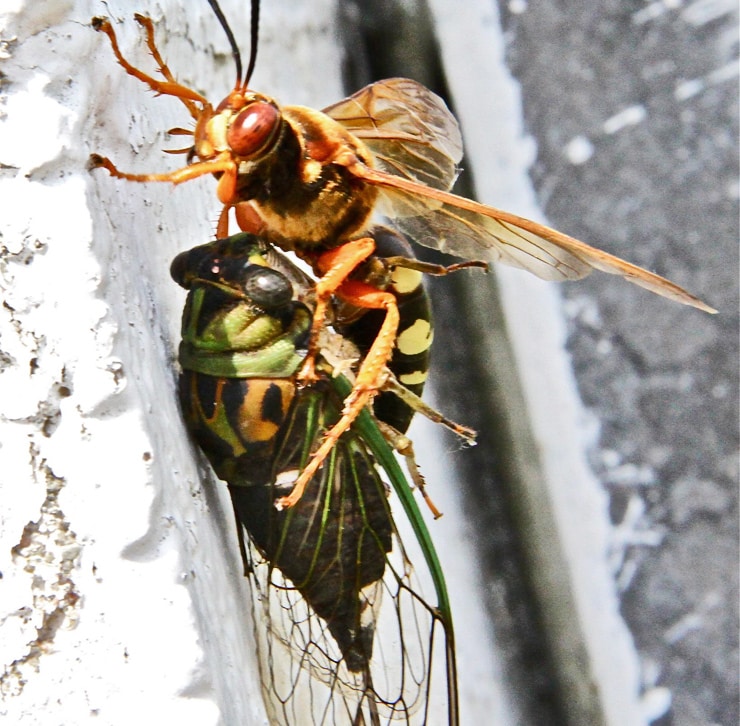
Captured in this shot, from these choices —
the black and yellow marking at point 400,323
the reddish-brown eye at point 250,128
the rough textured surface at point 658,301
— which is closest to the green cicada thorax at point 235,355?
→ the reddish-brown eye at point 250,128

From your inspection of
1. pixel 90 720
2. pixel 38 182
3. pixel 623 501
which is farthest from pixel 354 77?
pixel 90 720

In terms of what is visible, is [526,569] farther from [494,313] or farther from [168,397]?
[168,397]

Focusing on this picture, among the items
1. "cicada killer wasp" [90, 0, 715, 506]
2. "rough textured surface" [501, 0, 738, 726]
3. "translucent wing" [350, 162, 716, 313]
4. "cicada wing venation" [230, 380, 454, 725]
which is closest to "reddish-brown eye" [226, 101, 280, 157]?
"cicada killer wasp" [90, 0, 715, 506]

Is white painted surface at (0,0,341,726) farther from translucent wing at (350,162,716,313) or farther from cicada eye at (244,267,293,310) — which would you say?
translucent wing at (350,162,716,313)

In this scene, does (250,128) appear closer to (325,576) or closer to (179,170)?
(179,170)

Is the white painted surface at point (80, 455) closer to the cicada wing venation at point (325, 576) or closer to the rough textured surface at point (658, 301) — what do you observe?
the cicada wing venation at point (325, 576)

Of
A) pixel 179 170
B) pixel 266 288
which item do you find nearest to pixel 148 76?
pixel 179 170

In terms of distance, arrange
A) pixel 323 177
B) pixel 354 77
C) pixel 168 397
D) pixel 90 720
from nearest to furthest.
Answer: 1. pixel 90 720
2. pixel 168 397
3. pixel 323 177
4. pixel 354 77
